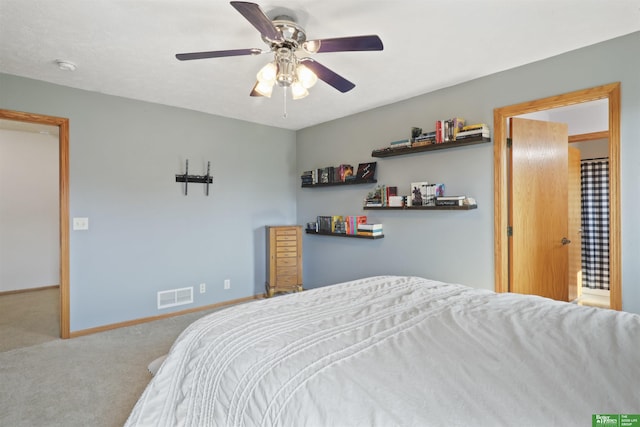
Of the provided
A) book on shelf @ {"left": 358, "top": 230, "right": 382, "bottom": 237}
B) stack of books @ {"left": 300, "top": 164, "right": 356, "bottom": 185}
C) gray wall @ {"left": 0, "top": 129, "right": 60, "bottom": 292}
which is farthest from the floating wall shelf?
gray wall @ {"left": 0, "top": 129, "right": 60, "bottom": 292}

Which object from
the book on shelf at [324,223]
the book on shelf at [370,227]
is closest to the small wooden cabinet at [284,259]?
the book on shelf at [324,223]

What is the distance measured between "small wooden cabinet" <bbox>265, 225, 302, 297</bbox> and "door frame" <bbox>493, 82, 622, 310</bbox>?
2.39 m

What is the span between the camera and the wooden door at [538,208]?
9.71 ft

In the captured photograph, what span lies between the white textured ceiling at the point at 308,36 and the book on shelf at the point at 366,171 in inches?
35.2

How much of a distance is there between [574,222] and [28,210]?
763cm

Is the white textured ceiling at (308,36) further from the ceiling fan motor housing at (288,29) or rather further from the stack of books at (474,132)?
the stack of books at (474,132)

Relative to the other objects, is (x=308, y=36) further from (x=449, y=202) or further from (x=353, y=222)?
(x=353, y=222)

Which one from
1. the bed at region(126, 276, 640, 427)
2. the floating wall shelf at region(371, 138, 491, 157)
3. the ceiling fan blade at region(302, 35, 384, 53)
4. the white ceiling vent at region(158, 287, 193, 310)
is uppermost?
the ceiling fan blade at region(302, 35, 384, 53)

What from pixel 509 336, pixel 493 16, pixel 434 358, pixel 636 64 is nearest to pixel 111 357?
pixel 434 358

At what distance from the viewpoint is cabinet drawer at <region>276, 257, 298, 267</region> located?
435 cm

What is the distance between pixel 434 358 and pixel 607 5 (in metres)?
2.31

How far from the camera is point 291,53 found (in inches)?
79.0

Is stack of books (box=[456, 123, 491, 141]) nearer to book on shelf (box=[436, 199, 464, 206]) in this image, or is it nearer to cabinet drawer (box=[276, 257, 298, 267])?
book on shelf (box=[436, 199, 464, 206])

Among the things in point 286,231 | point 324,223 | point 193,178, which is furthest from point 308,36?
point 286,231
